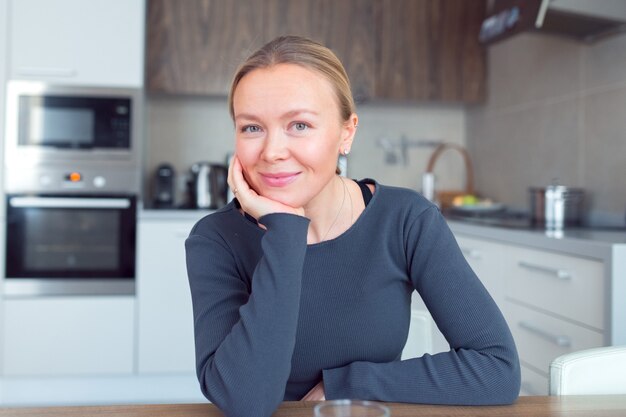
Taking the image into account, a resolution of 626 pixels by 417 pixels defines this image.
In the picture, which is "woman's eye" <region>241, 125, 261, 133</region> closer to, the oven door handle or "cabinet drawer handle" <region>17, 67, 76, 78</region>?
the oven door handle

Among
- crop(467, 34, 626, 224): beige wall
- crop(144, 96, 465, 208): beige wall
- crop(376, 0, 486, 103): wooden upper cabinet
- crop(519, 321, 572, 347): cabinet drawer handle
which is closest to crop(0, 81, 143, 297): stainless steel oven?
crop(144, 96, 465, 208): beige wall

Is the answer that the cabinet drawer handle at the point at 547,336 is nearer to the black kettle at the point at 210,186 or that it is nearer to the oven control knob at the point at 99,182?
the black kettle at the point at 210,186

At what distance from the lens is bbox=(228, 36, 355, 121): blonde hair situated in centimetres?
111

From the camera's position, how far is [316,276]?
1.17 m

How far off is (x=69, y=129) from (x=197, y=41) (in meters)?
0.78

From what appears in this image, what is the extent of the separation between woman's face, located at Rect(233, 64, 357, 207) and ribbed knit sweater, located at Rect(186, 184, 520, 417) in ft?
0.29

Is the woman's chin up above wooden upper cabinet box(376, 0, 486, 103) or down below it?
below

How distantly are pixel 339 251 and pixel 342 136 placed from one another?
0.66ft

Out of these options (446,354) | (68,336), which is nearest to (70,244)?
(68,336)

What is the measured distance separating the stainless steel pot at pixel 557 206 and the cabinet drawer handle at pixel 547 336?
0.46 meters

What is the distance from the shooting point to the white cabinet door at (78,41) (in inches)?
122

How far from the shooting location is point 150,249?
122 inches

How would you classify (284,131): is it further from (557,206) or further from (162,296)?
(162,296)

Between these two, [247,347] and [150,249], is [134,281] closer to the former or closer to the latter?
[150,249]
